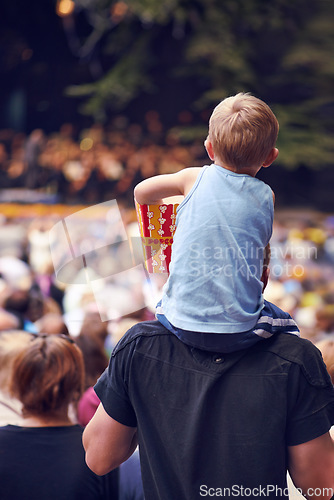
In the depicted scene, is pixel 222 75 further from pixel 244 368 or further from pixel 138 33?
pixel 244 368

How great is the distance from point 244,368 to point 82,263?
68cm

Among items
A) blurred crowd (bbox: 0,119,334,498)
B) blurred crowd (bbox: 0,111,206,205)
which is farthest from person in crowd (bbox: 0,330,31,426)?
blurred crowd (bbox: 0,111,206,205)

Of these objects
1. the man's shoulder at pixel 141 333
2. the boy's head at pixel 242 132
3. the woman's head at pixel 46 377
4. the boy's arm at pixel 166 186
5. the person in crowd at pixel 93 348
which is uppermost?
the boy's head at pixel 242 132

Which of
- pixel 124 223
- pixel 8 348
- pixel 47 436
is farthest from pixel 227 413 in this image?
pixel 124 223

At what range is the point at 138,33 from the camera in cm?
873

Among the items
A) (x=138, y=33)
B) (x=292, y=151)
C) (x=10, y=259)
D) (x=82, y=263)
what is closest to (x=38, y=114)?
(x=138, y=33)

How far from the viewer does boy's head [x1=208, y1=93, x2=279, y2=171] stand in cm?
100

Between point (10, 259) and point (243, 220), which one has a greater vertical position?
point (243, 220)

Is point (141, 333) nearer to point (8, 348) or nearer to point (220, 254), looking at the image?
point (220, 254)

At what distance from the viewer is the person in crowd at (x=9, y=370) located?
1.75 meters

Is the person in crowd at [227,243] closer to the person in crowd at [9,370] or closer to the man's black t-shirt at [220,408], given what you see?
the man's black t-shirt at [220,408]

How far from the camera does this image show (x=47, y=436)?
60.1 inches

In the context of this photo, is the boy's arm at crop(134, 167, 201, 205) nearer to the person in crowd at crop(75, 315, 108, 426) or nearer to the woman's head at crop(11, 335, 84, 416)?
the woman's head at crop(11, 335, 84, 416)

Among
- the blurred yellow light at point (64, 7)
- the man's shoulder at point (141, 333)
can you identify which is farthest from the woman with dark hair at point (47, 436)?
the blurred yellow light at point (64, 7)
